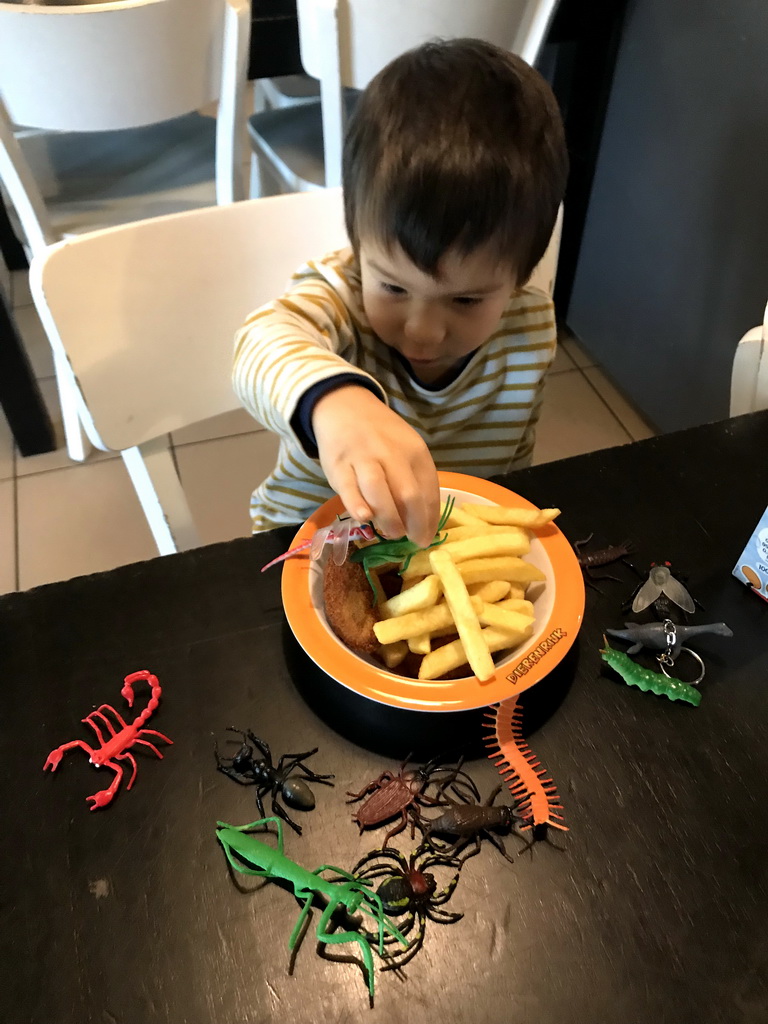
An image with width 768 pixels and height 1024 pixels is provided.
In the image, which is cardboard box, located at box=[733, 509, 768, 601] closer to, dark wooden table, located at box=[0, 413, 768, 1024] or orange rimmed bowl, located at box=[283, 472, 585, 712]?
dark wooden table, located at box=[0, 413, 768, 1024]

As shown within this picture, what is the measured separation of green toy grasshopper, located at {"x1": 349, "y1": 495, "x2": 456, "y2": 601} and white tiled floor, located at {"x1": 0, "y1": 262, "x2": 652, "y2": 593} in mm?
1185

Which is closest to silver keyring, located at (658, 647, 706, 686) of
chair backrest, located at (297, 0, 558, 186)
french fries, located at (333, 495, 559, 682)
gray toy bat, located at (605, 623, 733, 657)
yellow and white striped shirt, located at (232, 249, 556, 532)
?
gray toy bat, located at (605, 623, 733, 657)

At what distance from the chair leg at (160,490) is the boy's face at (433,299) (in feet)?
1.06

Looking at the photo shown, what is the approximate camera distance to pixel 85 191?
67.9 inches

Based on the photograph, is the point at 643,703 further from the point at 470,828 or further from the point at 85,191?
the point at 85,191

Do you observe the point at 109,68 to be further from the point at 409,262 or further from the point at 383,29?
the point at 409,262

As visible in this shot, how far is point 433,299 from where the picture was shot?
767mm

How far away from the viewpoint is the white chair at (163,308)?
823 millimetres

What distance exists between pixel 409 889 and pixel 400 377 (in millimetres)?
618

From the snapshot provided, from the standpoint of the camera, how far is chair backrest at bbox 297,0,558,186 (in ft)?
4.59

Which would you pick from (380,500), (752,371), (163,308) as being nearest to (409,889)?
(380,500)

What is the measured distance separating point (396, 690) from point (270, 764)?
0.11 meters

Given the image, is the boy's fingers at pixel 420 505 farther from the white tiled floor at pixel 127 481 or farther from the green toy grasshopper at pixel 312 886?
the white tiled floor at pixel 127 481

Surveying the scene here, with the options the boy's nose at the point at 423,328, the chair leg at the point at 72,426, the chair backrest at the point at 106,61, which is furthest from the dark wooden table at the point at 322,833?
the chair leg at the point at 72,426
